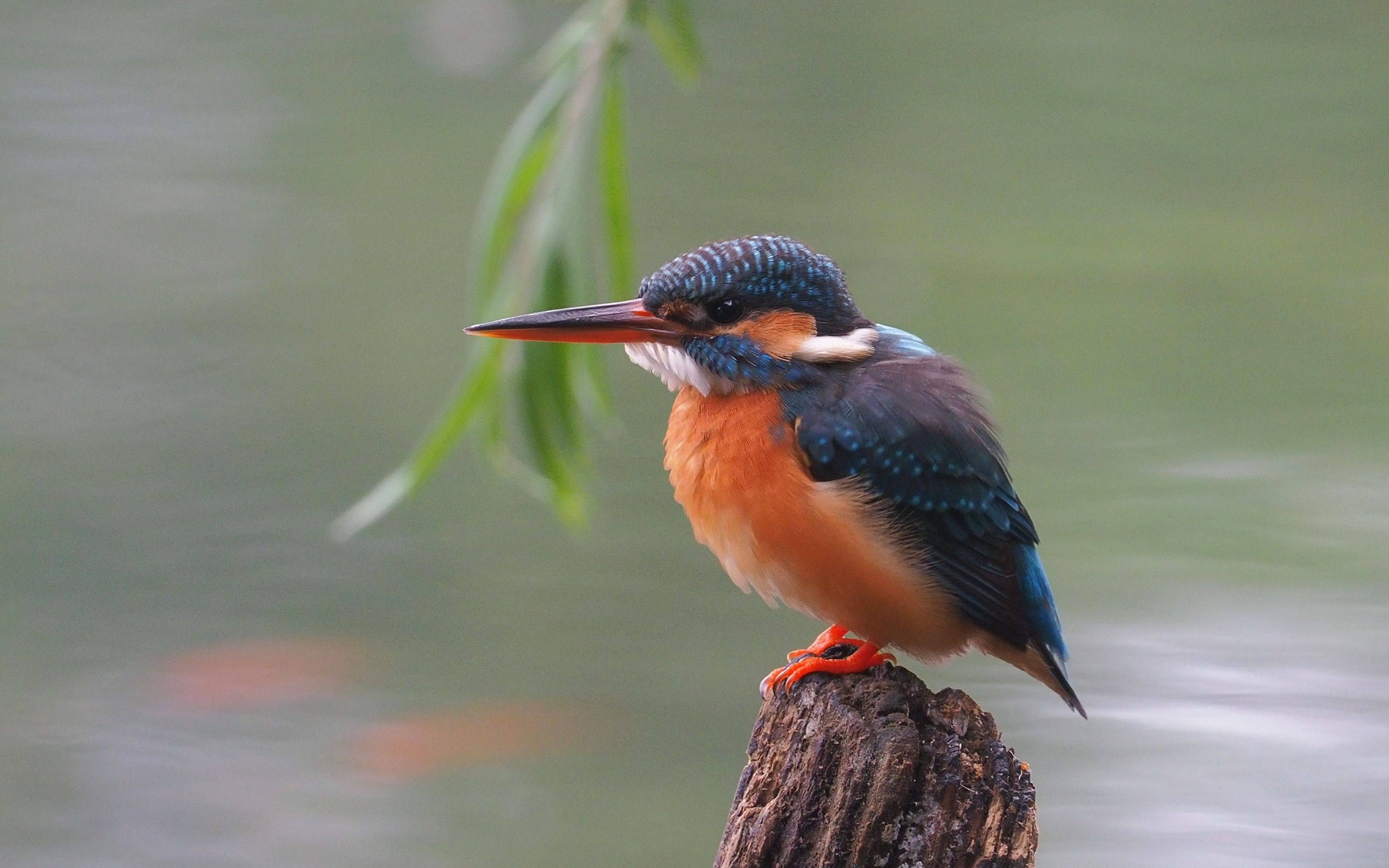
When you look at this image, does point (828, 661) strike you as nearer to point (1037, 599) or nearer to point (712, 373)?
point (1037, 599)

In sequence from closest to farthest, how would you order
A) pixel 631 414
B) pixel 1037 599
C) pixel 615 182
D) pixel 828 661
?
pixel 828 661 → pixel 1037 599 → pixel 615 182 → pixel 631 414

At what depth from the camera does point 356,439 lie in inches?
228

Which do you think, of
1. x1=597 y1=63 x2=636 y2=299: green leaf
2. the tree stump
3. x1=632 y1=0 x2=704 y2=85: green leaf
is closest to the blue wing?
the tree stump

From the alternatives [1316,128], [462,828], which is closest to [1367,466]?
[1316,128]

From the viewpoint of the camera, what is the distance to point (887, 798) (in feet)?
5.32

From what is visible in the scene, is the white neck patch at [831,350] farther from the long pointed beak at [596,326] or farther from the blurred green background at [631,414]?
the blurred green background at [631,414]

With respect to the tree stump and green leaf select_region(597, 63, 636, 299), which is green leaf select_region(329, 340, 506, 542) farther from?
the tree stump

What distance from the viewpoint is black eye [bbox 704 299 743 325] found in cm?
203

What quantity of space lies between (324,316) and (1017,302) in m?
3.17

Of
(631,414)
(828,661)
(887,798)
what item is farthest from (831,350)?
(631,414)

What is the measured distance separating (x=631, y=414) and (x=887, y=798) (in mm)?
4256

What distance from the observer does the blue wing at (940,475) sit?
6.46 feet

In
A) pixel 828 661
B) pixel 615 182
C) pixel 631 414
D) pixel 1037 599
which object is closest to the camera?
pixel 828 661

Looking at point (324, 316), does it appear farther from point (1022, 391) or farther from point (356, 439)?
point (1022, 391)
